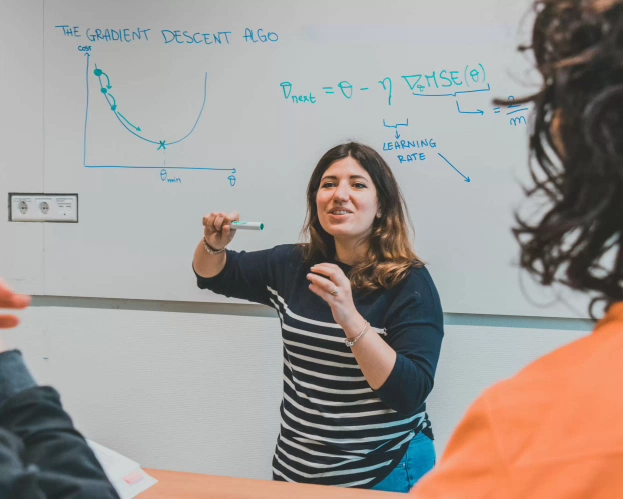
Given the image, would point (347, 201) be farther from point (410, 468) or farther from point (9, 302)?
point (9, 302)

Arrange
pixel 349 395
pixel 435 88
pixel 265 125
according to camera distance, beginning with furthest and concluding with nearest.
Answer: pixel 265 125 → pixel 435 88 → pixel 349 395

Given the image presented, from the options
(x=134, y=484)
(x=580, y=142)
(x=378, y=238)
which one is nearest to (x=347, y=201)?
(x=378, y=238)

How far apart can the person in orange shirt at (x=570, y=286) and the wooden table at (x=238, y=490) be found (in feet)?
2.17

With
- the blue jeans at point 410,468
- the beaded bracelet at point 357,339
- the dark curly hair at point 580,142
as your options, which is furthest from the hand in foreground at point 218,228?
the dark curly hair at point 580,142

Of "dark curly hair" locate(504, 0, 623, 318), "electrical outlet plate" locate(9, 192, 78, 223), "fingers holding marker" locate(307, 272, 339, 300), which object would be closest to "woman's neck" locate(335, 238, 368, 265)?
"fingers holding marker" locate(307, 272, 339, 300)

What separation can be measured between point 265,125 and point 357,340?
2.79 feet

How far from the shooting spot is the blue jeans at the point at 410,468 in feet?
3.97

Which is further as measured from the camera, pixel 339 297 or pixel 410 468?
pixel 410 468

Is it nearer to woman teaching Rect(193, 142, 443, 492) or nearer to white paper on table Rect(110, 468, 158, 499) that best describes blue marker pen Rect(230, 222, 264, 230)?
woman teaching Rect(193, 142, 443, 492)

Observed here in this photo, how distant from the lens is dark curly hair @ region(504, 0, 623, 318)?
405 millimetres

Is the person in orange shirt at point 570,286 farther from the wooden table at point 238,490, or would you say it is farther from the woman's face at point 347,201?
the woman's face at point 347,201

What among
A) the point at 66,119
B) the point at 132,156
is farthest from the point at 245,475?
the point at 66,119

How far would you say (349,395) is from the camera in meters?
1.22

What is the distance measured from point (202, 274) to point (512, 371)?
3.11 ft
